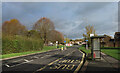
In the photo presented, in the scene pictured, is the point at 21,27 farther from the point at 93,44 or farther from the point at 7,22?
the point at 93,44

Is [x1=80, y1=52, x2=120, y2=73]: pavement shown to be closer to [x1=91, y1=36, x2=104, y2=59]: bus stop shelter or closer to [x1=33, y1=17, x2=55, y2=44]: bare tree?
[x1=91, y1=36, x2=104, y2=59]: bus stop shelter

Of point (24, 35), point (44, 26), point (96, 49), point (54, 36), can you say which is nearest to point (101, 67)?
point (96, 49)

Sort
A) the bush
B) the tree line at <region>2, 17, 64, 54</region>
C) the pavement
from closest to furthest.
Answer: the pavement → the bush → the tree line at <region>2, 17, 64, 54</region>

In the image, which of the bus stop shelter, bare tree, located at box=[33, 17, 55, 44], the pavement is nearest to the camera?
the pavement

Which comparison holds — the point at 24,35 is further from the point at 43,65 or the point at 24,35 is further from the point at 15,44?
the point at 43,65

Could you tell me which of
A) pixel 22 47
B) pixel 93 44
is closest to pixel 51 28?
pixel 22 47

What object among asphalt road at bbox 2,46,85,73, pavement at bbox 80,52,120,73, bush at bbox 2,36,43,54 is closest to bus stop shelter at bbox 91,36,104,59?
asphalt road at bbox 2,46,85,73

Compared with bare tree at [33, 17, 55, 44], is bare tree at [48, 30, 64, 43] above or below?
below

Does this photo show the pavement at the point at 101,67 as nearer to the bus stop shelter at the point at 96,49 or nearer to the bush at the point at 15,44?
the bus stop shelter at the point at 96,49

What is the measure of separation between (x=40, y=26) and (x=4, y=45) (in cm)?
3216

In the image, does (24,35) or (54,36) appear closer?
(24,35)

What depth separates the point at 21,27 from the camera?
47.7 meters

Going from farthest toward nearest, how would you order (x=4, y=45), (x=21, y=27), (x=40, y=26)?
1. (x=40, y=26)
2. (x=21, y=27)
3. (x=4, y=45)

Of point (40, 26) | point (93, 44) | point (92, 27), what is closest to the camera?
point (93, 44)
